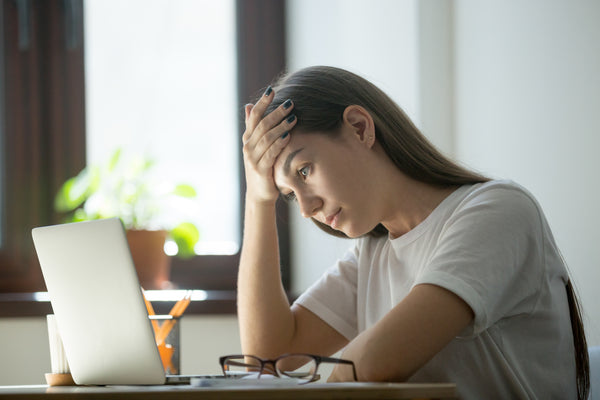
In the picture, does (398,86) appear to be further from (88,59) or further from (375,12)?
(88,59)

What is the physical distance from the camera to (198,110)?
8.67ft

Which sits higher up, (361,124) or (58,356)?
(361,124)

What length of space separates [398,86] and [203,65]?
2.70ft

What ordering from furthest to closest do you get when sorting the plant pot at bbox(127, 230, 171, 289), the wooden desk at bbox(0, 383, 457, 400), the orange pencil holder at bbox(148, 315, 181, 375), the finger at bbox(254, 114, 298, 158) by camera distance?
the plant pot at bbox(127, 230, 171, 289) → the orange pencil holder at bbox(148, 315, 181, 375) → the finger at bbox(254, 114, 298, 158) → the wooden desk at bbox(0, 383, 457, 400)

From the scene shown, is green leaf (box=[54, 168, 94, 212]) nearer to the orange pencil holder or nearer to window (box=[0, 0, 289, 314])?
window (box=[0, 0, 289, 314])

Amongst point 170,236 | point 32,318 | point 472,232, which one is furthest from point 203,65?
point 472,232

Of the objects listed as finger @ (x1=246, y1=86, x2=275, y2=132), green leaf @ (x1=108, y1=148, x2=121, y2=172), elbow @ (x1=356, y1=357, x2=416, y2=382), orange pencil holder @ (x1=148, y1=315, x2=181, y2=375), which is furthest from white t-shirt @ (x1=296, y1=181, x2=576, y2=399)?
green leaf @ (x1=108, y1=148, x2=121, y2=172)

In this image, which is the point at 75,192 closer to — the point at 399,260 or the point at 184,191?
the point at 184,191

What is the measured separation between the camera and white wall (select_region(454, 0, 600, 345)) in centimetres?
144

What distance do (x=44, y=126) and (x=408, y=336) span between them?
197 centimetres

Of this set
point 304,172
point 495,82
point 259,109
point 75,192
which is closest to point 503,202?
point 304,172

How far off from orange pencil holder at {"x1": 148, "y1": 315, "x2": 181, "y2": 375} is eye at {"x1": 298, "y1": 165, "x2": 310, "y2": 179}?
378mm

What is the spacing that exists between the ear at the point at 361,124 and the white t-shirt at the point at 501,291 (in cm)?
17

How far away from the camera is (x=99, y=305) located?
3.28 ft
